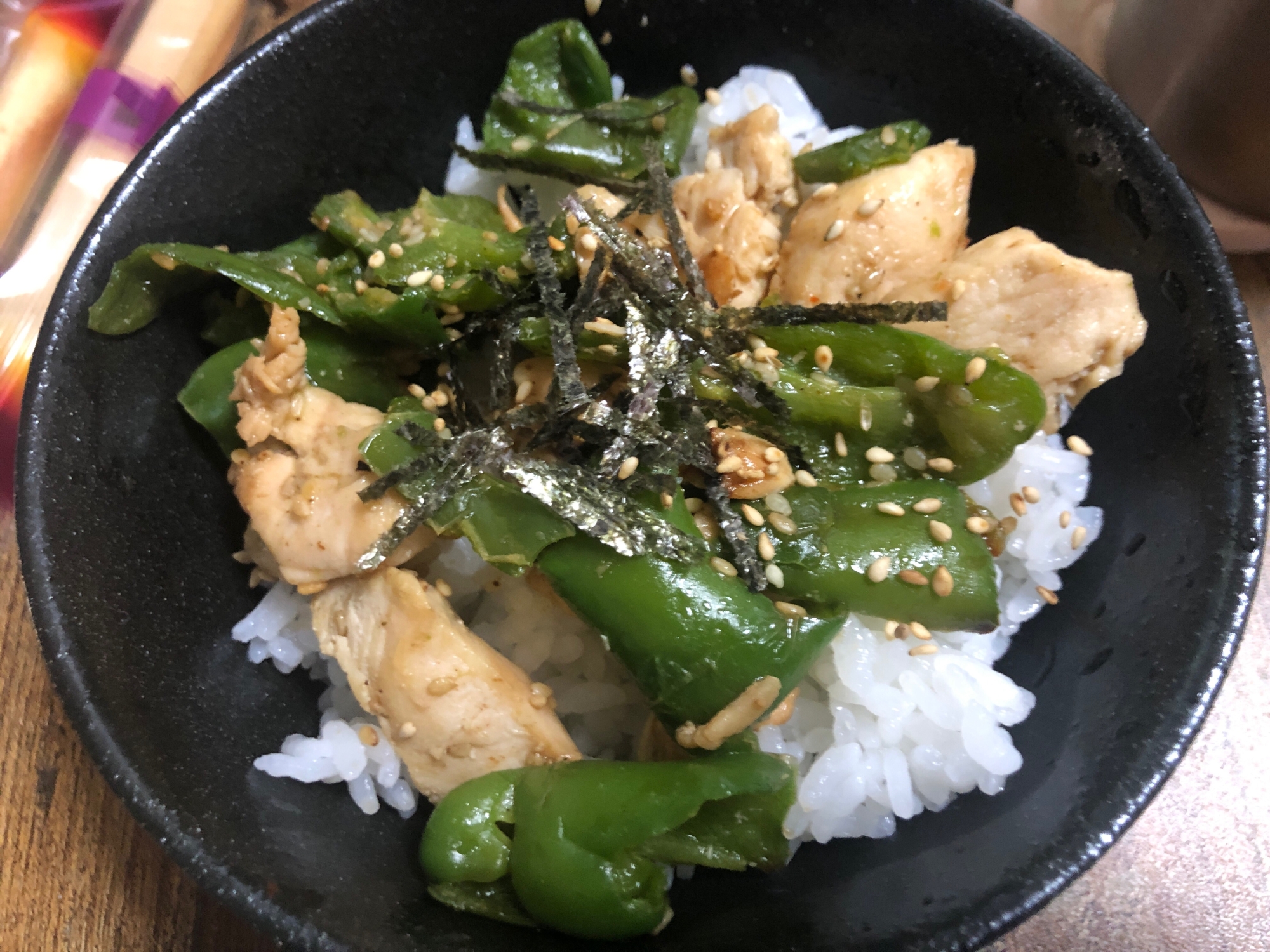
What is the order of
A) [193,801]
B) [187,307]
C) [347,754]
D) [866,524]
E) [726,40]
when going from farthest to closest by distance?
[726,40], [187,307], [347,754], [866,524], [193,801]

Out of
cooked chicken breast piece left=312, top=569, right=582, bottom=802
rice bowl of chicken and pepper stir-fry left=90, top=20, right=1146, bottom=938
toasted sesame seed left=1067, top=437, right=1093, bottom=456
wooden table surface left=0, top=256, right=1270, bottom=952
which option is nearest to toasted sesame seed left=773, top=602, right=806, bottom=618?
rice bowl of chicken and pepper stir-fry left=90, top=20, right=1146, bottom=938

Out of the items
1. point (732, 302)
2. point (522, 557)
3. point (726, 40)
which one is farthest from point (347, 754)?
point (726, 40)

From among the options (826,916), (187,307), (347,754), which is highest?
(187,307)

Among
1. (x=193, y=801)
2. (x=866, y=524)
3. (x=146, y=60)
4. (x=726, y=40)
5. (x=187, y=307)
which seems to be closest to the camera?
(x=193, y=801)

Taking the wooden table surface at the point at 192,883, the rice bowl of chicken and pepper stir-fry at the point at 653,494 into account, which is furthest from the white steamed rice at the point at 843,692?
the wooden table surface at the point at 192,883

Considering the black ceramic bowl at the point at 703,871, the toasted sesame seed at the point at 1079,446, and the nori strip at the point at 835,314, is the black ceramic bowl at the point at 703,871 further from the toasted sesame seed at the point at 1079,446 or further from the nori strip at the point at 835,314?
the nori strip at the point at 835,314

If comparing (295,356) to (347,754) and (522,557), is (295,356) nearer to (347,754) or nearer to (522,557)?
(522,557)
